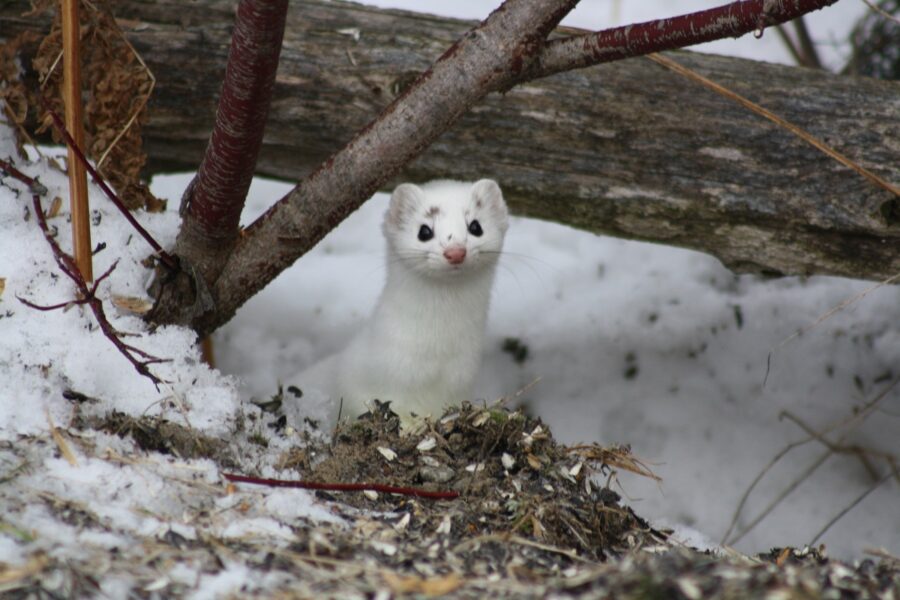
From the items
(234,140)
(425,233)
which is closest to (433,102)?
(234,140)

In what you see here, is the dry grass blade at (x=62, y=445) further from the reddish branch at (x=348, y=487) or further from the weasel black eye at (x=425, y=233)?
the weasel black eye at (x=425, y=233)

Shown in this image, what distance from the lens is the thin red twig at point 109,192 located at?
256 cm

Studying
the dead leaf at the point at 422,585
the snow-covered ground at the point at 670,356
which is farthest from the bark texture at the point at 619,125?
the dead leaf at the point at 422,585

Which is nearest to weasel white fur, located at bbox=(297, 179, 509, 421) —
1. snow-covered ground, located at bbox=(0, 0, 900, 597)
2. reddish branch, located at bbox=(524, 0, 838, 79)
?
→ snow-covered ground, located at bbox=(0, 0, 900, 597)

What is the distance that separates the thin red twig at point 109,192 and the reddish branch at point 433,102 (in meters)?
0.11

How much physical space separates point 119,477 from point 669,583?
3.77 feet

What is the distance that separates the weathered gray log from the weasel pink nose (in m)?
0.41

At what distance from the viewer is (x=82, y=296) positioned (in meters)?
2.67

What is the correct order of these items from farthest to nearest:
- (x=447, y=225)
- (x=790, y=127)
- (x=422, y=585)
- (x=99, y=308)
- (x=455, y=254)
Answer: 1. (x=447, y=225)
2. (x=455, y=254)
3. (x=790, y=127)
4. (x=99, y=308)
5. (x=422, y=585)

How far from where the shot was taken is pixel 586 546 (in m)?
2.35

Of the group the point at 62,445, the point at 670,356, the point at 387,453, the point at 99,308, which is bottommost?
the point at 62,445

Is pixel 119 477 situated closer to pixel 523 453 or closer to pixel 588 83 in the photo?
pixel 523 453

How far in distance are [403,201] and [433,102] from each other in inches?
30.2

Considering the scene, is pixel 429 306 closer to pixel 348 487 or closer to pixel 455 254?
pixel 455 254
